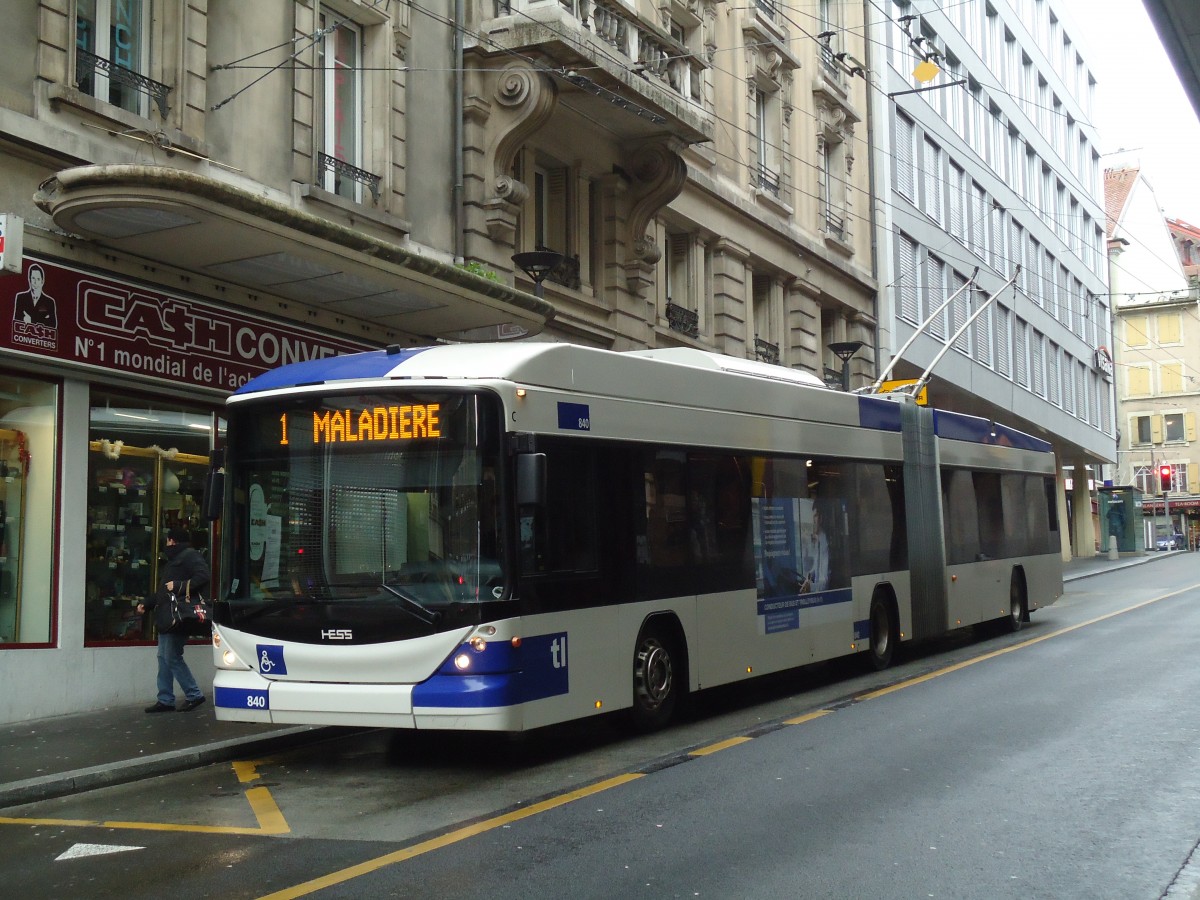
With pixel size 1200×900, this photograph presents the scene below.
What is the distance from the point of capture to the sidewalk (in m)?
9.10

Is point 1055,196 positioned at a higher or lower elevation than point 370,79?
higher

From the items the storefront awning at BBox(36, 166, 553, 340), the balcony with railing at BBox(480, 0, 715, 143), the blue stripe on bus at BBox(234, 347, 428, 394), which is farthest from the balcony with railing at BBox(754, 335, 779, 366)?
the blue stripe on bus at BBox(234, 347, 428, 394)

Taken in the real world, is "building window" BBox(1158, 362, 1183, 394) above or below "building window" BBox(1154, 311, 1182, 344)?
below

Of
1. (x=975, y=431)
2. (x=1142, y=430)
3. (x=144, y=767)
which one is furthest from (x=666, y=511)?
(x=1142, y=430)

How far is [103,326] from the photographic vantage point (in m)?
12.8

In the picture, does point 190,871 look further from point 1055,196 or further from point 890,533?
point 1055,196

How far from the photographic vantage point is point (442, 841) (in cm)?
709

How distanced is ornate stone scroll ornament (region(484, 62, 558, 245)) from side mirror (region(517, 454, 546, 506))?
9.75 m

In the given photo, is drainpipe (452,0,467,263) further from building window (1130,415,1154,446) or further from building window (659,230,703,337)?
building window (1130,415,1154,446)

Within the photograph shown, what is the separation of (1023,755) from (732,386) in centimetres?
445

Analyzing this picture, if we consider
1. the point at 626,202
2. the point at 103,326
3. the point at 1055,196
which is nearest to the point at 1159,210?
the point at 1055,196

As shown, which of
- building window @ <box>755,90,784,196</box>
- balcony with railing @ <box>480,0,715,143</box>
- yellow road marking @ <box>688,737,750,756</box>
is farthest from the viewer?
building window @ <box>755,90,784,196</box>

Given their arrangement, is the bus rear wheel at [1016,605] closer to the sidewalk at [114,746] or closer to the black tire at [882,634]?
the black tire at [882,634]

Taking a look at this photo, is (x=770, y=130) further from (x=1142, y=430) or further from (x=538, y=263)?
(x=1142, y=430)
